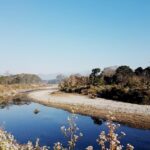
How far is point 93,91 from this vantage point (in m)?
76.3

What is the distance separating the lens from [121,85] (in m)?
73.6

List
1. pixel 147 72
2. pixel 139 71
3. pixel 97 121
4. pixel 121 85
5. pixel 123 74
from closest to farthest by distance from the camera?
pixel 97 121 → pixel 121 85 → pixel 147 72 → pixel 123 74 → pixel 139 71

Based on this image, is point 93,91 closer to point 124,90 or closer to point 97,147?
point 124,90

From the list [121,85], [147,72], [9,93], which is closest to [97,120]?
[121,85]

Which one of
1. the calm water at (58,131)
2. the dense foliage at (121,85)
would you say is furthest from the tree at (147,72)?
the calm water at (58,131)

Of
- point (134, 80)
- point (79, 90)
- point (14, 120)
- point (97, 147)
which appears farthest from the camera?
point (79, 90)

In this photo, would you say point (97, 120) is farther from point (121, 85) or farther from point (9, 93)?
point (9, 93)

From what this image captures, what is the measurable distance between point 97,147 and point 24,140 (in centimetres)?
772

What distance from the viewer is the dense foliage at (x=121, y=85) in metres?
58.4

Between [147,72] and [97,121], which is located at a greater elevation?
[147,72]

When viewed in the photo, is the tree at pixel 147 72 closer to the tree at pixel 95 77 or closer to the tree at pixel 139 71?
the tree at pixel 139 71

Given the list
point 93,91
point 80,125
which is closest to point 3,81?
point 93,91

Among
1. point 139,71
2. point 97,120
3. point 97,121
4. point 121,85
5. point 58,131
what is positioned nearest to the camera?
point 58,131

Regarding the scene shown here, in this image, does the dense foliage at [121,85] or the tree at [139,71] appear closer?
the dense foliage at [121,85]
